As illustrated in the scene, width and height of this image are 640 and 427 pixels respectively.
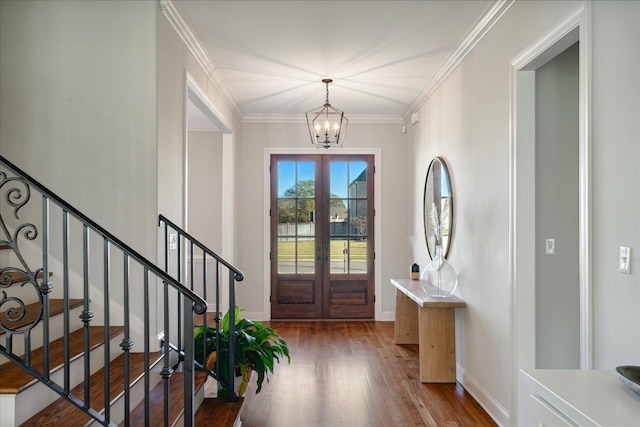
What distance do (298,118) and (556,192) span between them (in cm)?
403

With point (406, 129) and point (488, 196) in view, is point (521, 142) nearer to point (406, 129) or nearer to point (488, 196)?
point (488, 196)

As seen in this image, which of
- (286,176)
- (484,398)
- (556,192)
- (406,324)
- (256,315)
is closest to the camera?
(556,192)

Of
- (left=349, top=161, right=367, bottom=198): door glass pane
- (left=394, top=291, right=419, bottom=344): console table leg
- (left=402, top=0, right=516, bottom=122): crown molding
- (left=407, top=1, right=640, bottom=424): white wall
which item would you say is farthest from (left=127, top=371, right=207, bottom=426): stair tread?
(left=349, top=161, right=367, bottom=198): door glass pane

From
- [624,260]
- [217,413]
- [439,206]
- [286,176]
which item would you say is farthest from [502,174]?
[286,176]

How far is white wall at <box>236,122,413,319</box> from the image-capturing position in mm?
6301

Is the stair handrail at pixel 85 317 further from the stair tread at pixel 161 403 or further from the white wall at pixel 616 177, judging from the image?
the white wall at pixel 616 177

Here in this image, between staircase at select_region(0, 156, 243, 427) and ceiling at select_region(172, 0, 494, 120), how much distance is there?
158 cm

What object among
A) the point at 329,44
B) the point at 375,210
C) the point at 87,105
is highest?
the point at 329,44

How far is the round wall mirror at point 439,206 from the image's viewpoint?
4.30 m

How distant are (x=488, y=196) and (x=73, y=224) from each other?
9.11ft

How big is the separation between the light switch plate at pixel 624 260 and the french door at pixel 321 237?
457 cm

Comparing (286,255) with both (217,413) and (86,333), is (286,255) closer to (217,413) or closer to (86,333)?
(217,413)

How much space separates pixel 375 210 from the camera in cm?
640

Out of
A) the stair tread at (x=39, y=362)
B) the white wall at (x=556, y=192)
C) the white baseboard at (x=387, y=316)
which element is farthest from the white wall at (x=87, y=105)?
the white baseboard at (x=387, y=316)
